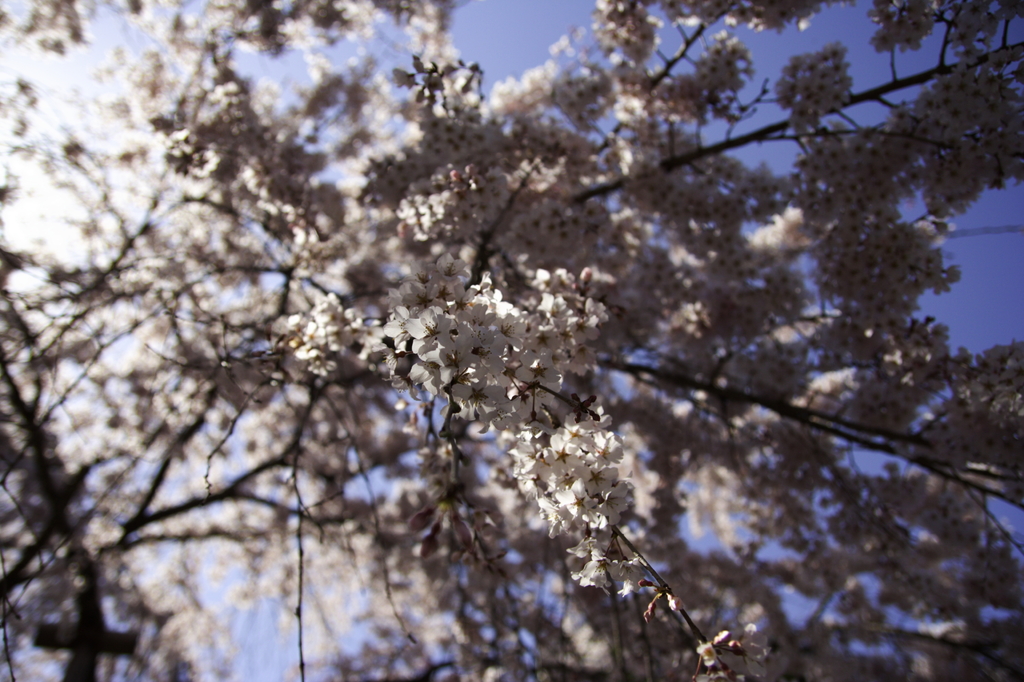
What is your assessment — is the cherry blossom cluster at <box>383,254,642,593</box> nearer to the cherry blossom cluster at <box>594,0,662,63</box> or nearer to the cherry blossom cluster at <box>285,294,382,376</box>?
the cherry blossom cluster at <box>285,294,382,376</box>

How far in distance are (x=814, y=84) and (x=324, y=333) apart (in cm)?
378

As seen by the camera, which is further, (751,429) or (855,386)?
(751,429)

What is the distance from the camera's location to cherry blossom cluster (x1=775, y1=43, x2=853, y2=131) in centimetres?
349

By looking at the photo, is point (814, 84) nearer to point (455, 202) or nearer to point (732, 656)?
point (455, 202)

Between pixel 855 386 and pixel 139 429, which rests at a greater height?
pixel 139 429

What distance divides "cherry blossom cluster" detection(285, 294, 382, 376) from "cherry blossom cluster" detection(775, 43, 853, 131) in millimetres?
3491

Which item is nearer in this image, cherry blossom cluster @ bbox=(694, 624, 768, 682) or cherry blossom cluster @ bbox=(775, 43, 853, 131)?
cherry blossom cluster @ bbox=(694, 624, 768, 682)

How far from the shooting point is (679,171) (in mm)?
4227

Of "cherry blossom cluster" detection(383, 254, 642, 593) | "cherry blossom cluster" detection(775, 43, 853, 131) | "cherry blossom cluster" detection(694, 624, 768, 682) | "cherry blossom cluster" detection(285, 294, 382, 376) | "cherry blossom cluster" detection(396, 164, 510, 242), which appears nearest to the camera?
"cherry blossom cluster" detection(694, 624, 768, 682)

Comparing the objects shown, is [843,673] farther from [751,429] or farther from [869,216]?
[869,216]

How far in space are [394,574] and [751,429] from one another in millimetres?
5578

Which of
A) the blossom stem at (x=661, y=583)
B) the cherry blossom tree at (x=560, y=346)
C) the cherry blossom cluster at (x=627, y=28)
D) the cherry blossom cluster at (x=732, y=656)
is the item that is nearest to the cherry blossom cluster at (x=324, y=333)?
the cherry blossom tree at (x=560, y=346)

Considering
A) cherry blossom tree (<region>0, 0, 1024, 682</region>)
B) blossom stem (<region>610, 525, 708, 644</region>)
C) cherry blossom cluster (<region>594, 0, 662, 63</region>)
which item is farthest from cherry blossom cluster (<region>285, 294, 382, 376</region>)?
cherry blossom cluster (<region>594, 0, 662, 63</region>)

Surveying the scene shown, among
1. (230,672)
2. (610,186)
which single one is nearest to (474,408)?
(610,186)
